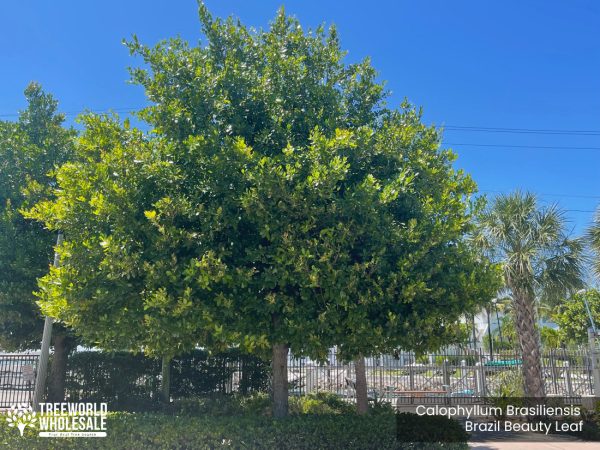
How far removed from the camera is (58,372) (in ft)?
41.2

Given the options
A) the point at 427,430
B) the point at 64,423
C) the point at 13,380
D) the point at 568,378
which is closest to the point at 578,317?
the point at 568,378

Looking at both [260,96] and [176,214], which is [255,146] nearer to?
[260,96]

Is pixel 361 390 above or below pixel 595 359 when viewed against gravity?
below

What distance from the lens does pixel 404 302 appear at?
263 inches

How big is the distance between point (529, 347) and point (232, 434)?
9.15m

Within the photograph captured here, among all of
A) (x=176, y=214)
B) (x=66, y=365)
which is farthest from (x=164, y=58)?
(x=66, y=365)

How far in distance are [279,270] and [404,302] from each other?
69.0 inches

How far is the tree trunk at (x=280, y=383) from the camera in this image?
26.8ft

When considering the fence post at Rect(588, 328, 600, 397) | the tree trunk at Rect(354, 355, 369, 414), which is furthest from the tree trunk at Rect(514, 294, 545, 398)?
the tree trunk at Rect(354, 355, 369, 414)

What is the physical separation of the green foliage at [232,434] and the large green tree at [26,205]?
3.63 m

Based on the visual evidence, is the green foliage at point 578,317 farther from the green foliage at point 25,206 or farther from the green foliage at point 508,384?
the green foliage at point 25,206

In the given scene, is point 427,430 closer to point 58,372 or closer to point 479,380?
point 479,380

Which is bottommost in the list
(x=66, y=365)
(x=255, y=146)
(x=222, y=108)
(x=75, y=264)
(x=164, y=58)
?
(x=66, y=365)

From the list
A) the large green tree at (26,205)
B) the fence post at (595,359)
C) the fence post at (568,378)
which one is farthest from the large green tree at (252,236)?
the fence post at (568,378)
